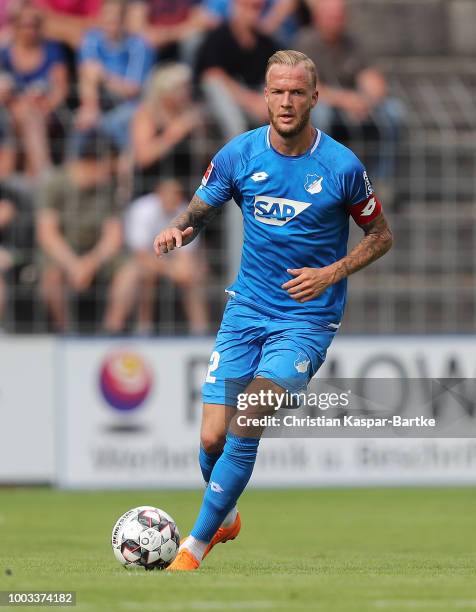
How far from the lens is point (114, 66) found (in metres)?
15.5

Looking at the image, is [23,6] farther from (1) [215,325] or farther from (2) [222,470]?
(2) [222,470]

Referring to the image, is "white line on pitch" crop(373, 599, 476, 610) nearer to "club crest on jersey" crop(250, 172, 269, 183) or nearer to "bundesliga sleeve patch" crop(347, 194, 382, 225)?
"bundesliga sleeve patch" crop(347, 194, 382, 225)

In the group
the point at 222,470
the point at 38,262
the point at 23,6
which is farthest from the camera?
the point at 23,6

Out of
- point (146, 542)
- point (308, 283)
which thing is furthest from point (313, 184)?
point (146, 542)

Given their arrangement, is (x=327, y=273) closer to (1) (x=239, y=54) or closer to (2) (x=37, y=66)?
(1) (x=239, y=54)

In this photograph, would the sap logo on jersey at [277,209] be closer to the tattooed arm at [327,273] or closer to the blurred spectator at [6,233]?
the tattooed arm at [327,273]

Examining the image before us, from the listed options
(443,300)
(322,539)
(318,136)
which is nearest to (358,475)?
(443,300)

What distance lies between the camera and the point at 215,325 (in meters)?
14.6

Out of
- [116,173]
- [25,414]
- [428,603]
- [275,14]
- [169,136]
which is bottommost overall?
[25,414]

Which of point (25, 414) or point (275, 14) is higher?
point (275, 14)

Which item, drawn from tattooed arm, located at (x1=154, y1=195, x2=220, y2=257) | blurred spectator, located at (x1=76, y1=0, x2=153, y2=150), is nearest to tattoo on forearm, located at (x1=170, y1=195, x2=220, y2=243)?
tattooed arm, located at (x1=154, y1=195, x2=220, y2=257)

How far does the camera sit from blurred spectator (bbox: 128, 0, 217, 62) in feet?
52.6

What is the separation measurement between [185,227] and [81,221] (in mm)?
6723

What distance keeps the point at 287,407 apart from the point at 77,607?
2.06m
